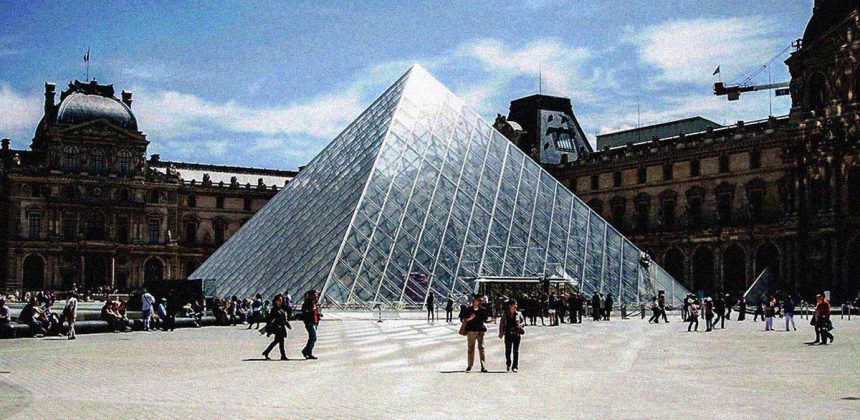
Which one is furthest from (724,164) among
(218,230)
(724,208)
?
(218,230)

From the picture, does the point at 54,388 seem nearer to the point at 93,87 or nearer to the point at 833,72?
the point at 833,72

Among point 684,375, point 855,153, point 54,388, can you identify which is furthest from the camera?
point 855,153

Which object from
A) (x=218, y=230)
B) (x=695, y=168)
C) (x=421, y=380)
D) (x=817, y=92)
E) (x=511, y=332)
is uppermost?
(x=817, y=92)

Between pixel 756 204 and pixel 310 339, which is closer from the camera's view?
pixel 310 339

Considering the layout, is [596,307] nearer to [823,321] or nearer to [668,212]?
[823,321]

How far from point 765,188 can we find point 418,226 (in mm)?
31270

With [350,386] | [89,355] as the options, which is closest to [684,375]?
[350,386]

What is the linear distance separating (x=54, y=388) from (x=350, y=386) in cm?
325

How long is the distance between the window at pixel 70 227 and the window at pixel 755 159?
50431 millimetres

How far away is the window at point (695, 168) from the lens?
203ft

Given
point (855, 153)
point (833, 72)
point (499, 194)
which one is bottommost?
point (499, 194)

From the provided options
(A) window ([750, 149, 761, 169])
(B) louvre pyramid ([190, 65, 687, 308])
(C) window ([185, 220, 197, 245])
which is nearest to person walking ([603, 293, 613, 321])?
(B) louvre pyramid ([190, 65, 687, 308])

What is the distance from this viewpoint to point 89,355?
54.2 feet

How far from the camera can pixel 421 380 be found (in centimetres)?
1265
